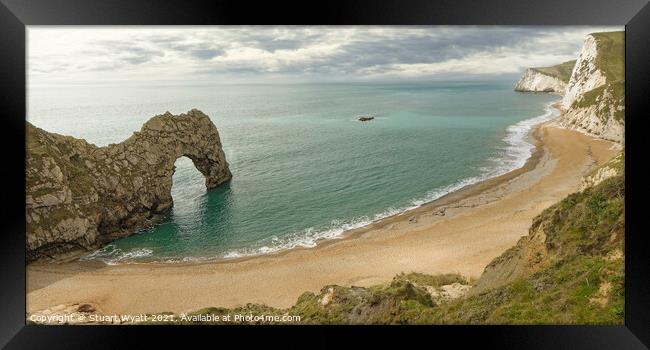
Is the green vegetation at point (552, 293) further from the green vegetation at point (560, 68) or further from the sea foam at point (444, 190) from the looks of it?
the sea foam at point (444, 190)

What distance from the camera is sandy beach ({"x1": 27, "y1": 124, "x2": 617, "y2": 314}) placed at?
13.7 metres

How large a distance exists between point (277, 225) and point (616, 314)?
14.2 metres

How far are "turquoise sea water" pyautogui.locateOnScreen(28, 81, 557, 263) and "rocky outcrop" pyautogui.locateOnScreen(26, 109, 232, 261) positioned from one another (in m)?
0.75

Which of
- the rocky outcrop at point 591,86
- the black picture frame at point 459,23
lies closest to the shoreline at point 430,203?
Result: the rocky outcrop at point 591,86

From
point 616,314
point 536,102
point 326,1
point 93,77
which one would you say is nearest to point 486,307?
point 616,314

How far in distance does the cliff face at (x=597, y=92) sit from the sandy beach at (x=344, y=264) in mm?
944

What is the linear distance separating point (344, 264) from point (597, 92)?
1931 cm

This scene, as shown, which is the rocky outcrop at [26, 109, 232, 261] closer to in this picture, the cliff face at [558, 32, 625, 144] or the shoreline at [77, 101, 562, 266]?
the shoreline at [77, 101, 562, 266]

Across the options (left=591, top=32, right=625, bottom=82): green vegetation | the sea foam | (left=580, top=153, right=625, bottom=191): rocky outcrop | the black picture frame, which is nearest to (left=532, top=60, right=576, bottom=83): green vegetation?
(left=591, top=32, right=625, bottom=82): green vegetation

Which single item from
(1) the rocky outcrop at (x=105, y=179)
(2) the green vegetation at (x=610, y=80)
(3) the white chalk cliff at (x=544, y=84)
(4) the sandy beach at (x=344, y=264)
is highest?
(3) the white chalk cliff at (x=544, y=84)

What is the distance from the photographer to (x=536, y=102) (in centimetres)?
3084

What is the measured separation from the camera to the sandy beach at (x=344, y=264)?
45.0 ft

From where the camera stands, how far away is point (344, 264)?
54.0ft

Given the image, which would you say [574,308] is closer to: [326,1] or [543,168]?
[326,1]
